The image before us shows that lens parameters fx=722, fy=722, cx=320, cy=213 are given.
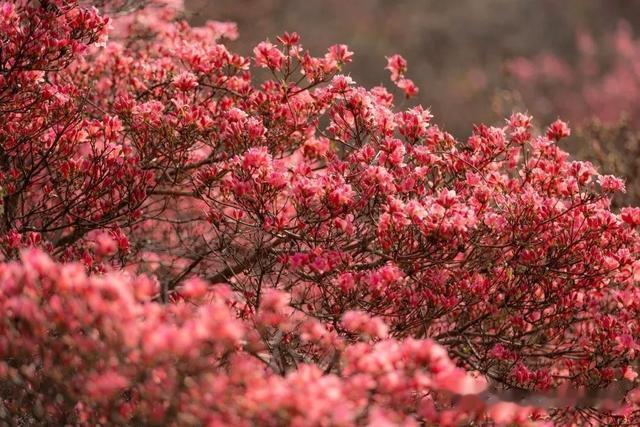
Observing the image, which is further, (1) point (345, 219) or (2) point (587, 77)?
(2) point (587, 77)

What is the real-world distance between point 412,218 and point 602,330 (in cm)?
156

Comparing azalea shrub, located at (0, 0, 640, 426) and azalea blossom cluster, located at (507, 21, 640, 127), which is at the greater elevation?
azalea blossom cluster, located at (507, 21, 640, 127)

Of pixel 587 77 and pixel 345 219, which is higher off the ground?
pixel 587 77

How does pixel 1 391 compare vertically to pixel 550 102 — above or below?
below

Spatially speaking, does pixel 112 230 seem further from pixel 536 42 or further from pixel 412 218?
pixel 536 42

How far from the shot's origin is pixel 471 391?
292 centimetres

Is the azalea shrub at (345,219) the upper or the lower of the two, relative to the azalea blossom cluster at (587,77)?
lower

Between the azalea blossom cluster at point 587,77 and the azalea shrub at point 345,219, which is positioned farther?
the azalea blossom cluster at point 587,77

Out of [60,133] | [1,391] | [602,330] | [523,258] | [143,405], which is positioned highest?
[60,133]

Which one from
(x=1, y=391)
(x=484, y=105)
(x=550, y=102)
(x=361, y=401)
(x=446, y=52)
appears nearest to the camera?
(x=361, y=401)

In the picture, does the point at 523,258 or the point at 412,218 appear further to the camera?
the point at 523,258

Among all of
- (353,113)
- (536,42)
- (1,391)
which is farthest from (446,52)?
(1,391)

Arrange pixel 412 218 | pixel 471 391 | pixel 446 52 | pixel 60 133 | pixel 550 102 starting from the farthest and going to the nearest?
pixel 446 52 → pixel 550 102 → pixel 60 133 → pixel 412 218 → pixel 471 391

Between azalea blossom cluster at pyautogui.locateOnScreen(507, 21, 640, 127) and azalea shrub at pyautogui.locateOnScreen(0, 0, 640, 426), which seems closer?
azalea shrub at pyautogui.locateOnScreen(0, 0, 640, 426)
